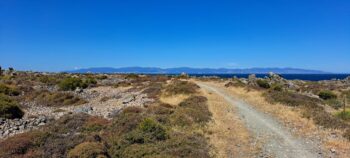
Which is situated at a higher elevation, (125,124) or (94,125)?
(125,124)

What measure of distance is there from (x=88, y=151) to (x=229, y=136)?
23.9ft

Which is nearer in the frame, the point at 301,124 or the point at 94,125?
the point at 94,125

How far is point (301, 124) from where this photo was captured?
18.5 meters

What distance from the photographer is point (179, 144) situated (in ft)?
44.5

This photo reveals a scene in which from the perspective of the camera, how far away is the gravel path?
42.5 feet

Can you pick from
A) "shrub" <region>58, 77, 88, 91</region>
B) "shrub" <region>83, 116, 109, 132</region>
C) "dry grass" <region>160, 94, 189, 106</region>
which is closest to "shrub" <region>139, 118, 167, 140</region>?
"shrub" <region>83, 116, 109, 132</region>

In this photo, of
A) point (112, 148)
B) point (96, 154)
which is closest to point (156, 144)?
point (112, 148)

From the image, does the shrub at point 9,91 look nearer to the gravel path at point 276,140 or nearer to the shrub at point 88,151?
the shrub at point 88,151

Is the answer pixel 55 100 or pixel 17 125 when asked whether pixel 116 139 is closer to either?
pixel 17 125

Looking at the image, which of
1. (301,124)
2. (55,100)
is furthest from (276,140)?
(55,100)

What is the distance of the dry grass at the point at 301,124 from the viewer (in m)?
14.2

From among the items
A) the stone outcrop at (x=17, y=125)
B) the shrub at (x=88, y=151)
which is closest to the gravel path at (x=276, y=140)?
the shrub at (x=88, y=151)

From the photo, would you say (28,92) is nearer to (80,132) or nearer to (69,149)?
(80,132)

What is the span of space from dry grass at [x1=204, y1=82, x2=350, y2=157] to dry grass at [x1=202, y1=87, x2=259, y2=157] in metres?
3.11
